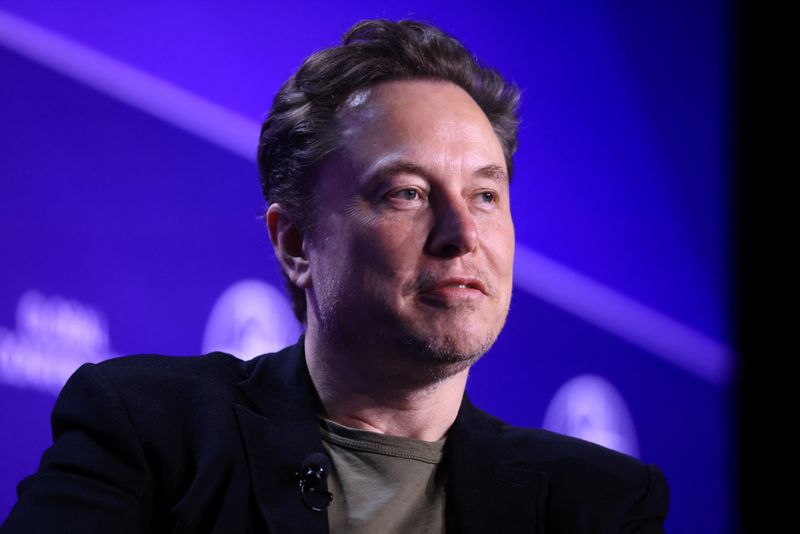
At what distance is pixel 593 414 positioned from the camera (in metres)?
3.29

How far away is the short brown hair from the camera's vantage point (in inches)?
82.2

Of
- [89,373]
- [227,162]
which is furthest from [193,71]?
[89,373]

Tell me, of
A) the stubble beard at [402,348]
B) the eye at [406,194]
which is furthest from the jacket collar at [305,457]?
the eye at [406,194]

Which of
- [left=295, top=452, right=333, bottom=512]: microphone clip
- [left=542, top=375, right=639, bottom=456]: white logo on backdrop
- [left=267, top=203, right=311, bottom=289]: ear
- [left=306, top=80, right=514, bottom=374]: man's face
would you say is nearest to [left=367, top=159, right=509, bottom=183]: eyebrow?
[left=306, top=80, right=514, bottom=374]: man's face

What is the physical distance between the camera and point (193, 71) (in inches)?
97.8

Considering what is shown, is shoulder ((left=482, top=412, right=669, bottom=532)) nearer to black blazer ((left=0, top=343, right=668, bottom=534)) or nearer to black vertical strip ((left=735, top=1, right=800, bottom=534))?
black blazer ((left=0, top=343, right=668, bottom=534))

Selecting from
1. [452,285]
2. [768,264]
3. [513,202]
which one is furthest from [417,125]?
[768,264]

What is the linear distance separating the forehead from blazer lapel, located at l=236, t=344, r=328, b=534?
47cm

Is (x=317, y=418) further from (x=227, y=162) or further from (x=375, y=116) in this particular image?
(x=227, y=162)

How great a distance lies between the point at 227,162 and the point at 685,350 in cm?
205

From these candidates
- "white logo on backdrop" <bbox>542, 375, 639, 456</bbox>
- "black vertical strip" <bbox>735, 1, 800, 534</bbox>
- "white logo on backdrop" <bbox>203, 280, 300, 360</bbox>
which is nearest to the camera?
"white logo on backdrop" <bbox>203, 280, 300, 360</bbox>

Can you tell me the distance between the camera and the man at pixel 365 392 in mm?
1715

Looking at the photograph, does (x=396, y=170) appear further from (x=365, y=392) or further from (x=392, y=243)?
(x=365, y=392)

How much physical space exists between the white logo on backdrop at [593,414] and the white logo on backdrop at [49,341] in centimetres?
156
